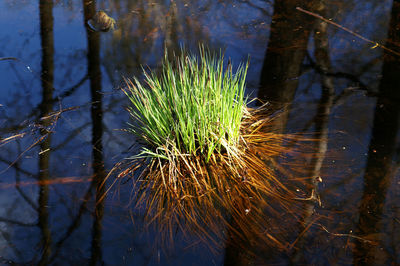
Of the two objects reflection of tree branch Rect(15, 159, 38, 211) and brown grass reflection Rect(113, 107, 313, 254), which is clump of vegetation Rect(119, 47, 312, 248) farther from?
reflection of tree branch Rect(15, 159, 38, 211)

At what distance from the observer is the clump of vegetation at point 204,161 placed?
253cm

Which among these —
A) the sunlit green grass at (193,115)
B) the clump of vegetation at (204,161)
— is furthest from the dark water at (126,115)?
the sunlit green grass at (193,115)

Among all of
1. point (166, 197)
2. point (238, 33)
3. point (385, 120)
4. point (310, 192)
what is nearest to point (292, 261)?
point (310, 192)

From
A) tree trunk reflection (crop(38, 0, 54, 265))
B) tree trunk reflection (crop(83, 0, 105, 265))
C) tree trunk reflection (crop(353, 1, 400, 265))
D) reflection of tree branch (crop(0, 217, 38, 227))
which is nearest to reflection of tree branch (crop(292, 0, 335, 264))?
tree trunk reflection (crop(353, 1, 400, 265))

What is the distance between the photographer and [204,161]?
2.88 m

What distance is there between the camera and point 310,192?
2.60m

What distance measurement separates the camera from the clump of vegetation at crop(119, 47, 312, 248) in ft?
8.29

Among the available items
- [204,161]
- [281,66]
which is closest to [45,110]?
[204,161]

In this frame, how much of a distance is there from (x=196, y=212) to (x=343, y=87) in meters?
1.77

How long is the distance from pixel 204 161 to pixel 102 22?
2.58m

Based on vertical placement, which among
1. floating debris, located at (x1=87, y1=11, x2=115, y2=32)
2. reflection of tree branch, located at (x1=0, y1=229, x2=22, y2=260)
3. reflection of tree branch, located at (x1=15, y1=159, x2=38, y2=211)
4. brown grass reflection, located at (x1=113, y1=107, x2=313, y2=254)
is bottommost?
reflection of tree branch, located at (x1=0, y1=229, x2=22, y2=260)

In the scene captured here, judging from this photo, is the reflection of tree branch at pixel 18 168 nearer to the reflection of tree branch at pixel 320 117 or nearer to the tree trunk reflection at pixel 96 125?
the tree trunk reflection at pixel 96 125

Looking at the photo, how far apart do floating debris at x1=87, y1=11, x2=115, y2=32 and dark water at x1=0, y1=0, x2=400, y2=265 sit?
86mm

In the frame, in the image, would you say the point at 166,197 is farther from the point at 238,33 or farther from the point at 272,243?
the point at 238,33
